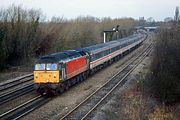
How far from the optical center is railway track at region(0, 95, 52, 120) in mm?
18344

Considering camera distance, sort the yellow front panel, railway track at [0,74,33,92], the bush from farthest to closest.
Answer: railway track at [0,74,33,92] → the yellow front panel → the bush

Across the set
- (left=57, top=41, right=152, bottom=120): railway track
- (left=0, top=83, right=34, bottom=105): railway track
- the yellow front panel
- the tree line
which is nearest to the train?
the yellow front panel

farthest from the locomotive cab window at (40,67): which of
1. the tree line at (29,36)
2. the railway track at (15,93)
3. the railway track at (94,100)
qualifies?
the tree line at (29,36)

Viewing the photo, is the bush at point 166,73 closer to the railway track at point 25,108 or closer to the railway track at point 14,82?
the railway track at point 25,108

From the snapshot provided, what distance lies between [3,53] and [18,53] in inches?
203

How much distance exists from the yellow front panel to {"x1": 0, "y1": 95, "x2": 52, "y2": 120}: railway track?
115 cm

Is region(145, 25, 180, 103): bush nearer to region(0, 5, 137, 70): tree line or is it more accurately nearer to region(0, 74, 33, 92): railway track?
region(0, 74, 33, 92): railway track

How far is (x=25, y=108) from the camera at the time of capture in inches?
790

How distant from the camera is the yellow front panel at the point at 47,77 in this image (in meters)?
23.0

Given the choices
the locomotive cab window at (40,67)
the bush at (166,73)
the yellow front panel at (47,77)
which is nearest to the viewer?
the bush at (166,73)

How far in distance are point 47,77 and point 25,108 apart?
3.55 meters

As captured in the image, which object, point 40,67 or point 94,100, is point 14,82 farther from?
point 94,100

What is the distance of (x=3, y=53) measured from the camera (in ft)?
122

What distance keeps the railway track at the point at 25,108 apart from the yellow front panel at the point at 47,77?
1.15 meters
